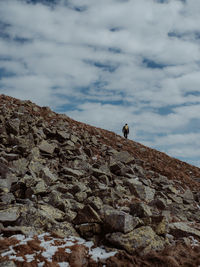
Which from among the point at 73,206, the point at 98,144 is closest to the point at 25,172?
the point at 73,206

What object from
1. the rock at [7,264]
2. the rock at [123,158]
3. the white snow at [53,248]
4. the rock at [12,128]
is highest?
the rock at [12,128]

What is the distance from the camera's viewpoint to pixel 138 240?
11.2 metres

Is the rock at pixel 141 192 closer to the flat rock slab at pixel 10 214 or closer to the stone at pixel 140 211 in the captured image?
the stone at pixel 140 211

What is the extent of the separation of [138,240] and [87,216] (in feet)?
9.68

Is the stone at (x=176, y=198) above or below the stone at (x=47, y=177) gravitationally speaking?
below

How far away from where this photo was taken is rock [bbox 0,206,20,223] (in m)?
12.3

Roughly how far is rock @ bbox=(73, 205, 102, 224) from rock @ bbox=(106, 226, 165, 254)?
1285mm

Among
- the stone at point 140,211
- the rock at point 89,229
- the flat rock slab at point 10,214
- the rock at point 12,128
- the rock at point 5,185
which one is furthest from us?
the rock at point 12,128

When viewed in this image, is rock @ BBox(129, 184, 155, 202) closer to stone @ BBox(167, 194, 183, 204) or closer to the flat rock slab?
stone @ BBox(167, 194, 183, 204)

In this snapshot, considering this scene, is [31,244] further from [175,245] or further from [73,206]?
[175,245]

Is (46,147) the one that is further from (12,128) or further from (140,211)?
(140,211)

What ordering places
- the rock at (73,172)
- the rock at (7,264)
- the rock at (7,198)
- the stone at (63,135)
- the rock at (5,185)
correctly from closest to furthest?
the rock at (7,264) → the rock at (7,198) → the rock at (5,185) → the rock at (73,172) → the stone at (63,135)

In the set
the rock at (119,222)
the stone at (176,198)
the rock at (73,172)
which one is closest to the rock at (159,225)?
the rock at (119,222)

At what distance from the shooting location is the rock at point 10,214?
12265mm
